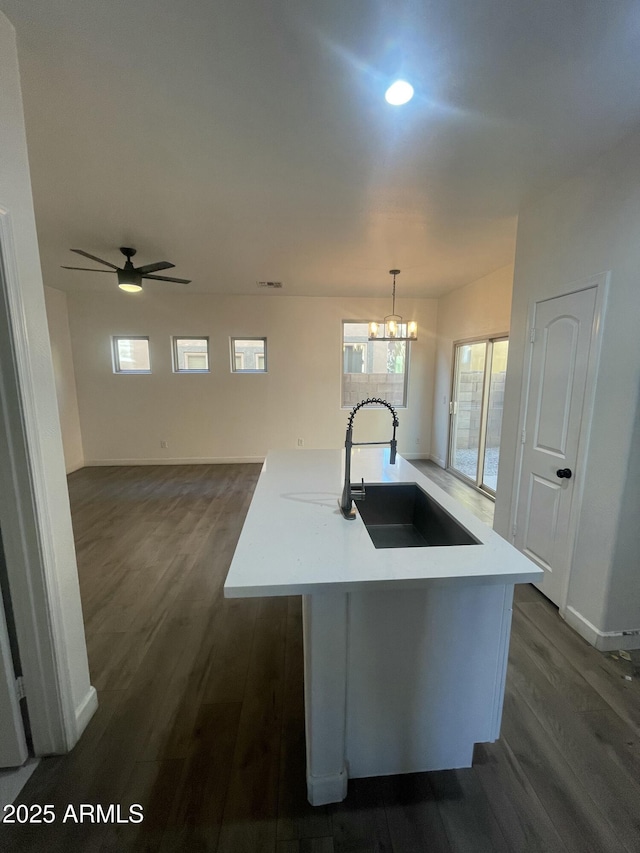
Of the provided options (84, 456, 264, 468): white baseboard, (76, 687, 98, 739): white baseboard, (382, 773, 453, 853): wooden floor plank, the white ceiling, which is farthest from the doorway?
(84, 456, 264, 468): white baseboard

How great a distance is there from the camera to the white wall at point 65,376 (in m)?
4.84

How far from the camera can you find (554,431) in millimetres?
2148

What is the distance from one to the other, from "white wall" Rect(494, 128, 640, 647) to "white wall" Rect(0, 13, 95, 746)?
8.68 feet

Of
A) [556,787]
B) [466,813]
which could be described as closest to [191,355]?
[466,813]

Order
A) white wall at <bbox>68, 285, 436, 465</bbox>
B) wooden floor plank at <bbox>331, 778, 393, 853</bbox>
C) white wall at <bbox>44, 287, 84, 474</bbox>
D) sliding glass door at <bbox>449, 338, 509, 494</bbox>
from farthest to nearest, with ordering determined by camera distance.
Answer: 1. white wall at <bbox>68, 285, 436, 465</bbox>
2. white wall at <bbox>44, 287, 84, 474</bbox>
3. sliding glass door at <bbox>449, 338, 509, 494</bbox>
4. wooden floor plank at <bbox>331, 778, 393, 853</bbox>

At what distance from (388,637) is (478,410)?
3977 millimetres

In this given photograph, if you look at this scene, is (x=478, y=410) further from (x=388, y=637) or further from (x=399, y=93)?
(x=388, y=637)

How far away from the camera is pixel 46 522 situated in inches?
47.4

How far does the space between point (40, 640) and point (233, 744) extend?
2.84 ft

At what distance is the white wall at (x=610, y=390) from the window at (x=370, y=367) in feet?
11.6

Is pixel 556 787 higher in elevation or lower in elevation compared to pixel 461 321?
lower

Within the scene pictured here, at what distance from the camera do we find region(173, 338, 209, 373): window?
17.9ft

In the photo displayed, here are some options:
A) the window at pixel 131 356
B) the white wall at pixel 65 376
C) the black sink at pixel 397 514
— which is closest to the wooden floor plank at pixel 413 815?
the black sink at pixel 397 514

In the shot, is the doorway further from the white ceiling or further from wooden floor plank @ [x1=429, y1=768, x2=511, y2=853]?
wooden floor plank @ [x1=429, y1=768, x2=511, y2=853]
